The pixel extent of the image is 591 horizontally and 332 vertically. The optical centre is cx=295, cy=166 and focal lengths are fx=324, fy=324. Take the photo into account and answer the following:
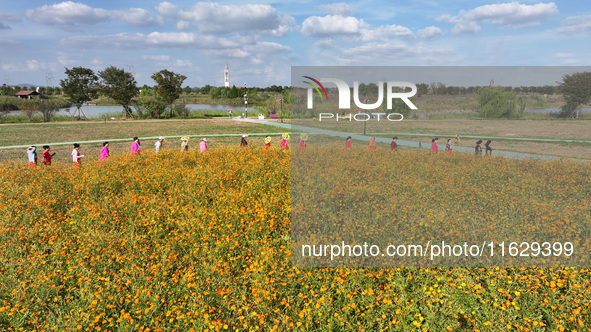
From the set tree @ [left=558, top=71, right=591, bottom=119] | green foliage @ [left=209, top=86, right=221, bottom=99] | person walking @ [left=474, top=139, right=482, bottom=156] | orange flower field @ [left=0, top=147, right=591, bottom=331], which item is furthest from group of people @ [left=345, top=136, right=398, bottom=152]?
green foliage @ [left=209, top=86, right=221, bottom=99]

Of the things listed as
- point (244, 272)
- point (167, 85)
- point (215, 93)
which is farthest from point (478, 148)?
point (215, 93)

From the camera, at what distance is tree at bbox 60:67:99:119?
40.2m

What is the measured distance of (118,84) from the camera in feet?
131

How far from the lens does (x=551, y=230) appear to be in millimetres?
5543

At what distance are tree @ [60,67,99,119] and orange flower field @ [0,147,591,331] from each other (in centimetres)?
3737

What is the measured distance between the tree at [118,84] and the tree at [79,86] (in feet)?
7.37

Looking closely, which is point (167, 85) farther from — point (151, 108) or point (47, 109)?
point (47, 109)

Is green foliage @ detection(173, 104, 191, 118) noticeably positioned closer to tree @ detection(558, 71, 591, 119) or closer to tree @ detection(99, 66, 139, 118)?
tree @ detection(99, 66, 139, 118)

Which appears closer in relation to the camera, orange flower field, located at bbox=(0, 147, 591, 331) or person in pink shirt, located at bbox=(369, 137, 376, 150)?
A: orange flower field, located at bbox=(0, 147, 591, 331)

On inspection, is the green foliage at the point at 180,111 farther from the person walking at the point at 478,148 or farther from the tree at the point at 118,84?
the person walking at the point at 478,148

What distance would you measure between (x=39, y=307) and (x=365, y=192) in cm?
619

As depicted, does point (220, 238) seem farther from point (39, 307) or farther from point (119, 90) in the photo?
point (119, 90)

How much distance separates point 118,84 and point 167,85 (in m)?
6.03

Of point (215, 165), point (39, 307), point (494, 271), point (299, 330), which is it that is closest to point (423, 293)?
point (494, 271)
